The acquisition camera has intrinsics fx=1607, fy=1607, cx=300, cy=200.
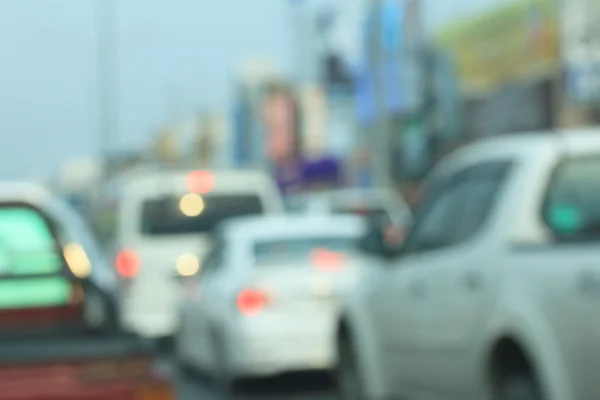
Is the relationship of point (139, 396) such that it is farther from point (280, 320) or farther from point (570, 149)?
point (280, 320)

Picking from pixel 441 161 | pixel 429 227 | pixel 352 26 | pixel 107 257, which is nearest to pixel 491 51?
pixel 441 161

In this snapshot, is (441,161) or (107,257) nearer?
(107,257)

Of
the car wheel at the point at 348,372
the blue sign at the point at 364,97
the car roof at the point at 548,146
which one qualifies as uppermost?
the blue sign at the point at 364,97

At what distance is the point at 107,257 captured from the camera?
17.9m

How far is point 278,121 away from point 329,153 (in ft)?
31.4

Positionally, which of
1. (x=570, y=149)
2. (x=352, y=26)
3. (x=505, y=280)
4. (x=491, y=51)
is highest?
(x=352, y=26)

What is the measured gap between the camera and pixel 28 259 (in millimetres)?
6871

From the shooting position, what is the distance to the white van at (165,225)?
663 inches

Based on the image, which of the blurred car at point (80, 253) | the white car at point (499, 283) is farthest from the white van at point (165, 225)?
the blurred car at point (80, 253)

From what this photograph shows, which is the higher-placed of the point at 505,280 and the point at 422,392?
the point at 505,280

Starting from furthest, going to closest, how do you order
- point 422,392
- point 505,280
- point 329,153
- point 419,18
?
point 329,153 < point 419,18 < point 422,392 < point 505,280

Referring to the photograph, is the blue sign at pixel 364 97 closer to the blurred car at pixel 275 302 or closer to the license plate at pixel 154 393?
the blurred car at pixel 275 302

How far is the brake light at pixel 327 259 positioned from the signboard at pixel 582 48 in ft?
60.1

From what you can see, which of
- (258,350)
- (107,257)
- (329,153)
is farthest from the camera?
(329,153)
